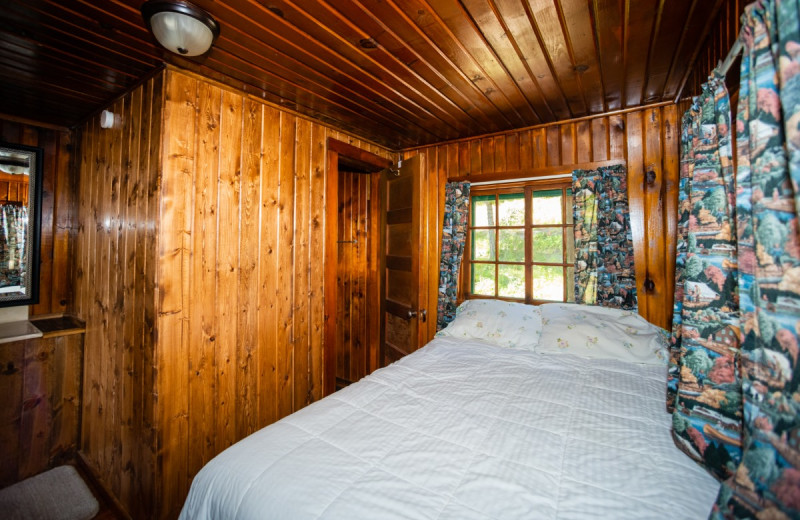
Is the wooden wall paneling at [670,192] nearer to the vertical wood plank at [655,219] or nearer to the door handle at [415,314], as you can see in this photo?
the vertical wood plank at [655,219]

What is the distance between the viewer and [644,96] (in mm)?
2191

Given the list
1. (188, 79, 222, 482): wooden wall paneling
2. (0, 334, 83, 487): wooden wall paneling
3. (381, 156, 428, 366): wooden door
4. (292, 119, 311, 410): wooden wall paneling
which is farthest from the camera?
(381, 156, 428, 366): wooden door

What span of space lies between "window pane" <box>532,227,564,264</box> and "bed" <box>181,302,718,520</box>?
110 cm

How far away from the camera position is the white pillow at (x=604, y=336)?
196 centimetres

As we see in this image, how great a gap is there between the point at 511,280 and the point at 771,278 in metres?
2.15

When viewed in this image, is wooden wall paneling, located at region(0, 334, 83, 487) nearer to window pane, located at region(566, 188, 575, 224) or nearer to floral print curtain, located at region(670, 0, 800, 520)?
floral print curtain, located at region(670, 0, 800, 520)

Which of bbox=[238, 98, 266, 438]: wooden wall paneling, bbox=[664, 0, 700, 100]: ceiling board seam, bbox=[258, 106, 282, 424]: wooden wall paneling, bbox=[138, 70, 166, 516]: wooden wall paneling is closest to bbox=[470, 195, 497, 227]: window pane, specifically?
bbox=[664, 0, 700, 100]: ceiling board seam

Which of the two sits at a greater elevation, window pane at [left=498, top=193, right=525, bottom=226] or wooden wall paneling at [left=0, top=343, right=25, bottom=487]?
window pane at [left=498, top=193, right=525, bottom=226]

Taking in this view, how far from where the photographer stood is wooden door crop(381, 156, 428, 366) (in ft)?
9.07

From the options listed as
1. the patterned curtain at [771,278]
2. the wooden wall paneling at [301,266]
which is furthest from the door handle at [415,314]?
the patterned curtain at [771,278]

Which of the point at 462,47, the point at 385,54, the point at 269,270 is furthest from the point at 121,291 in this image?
the point at 462,47

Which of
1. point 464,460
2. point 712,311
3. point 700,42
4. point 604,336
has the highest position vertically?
point 700,42

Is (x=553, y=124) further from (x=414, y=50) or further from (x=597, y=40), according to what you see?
(x=414, y=50)

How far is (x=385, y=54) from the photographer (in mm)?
1707
